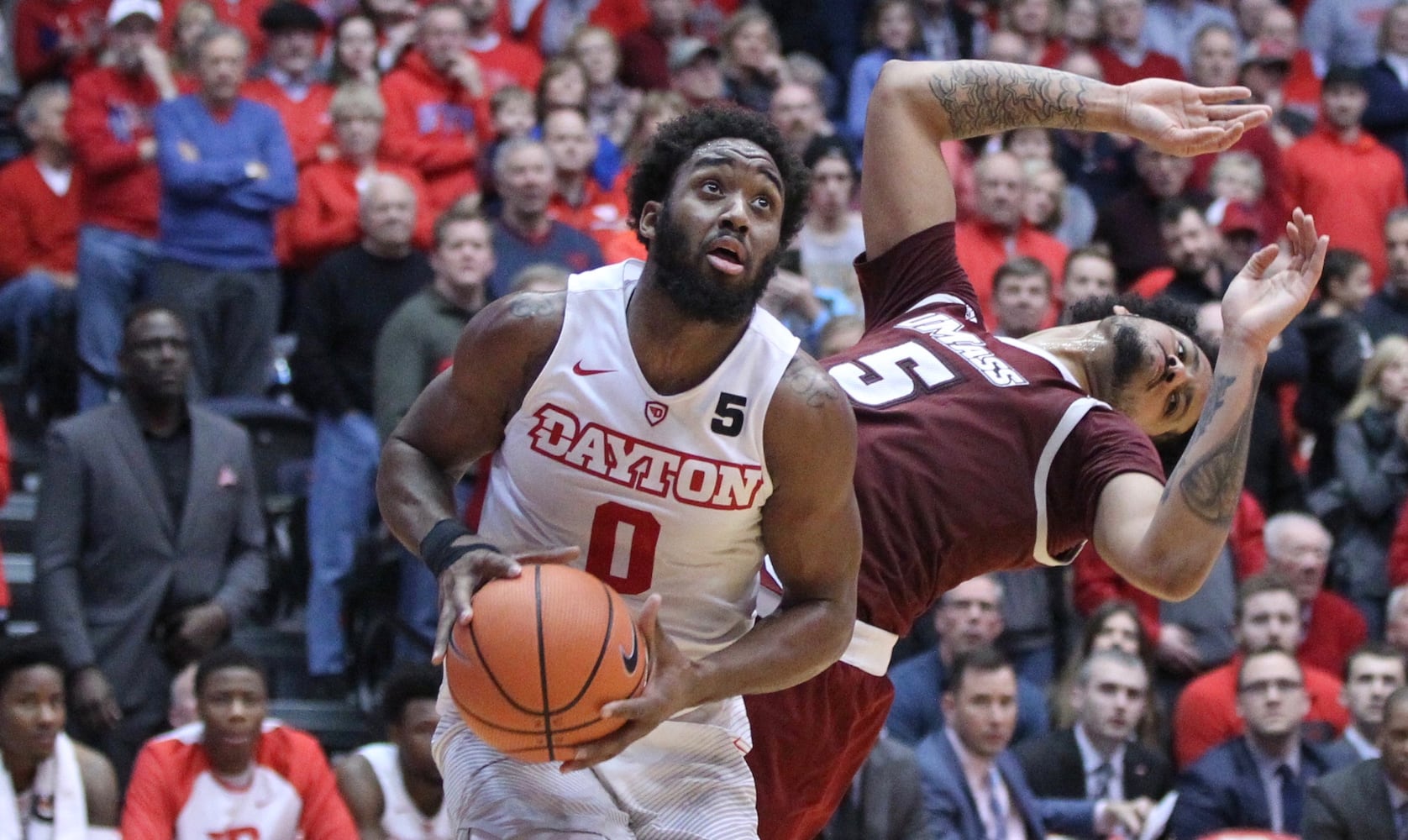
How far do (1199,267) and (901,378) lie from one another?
510 centimetres

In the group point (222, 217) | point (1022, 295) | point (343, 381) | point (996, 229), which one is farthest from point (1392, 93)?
point (222, 217)

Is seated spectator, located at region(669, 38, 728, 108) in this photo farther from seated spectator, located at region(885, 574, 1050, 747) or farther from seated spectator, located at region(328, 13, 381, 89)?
seated spectator, located at region(885, 574, 1050, 747)

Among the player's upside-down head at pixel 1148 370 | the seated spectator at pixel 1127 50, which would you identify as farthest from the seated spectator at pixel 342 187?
the player's upside-down head at pixel 1148 370

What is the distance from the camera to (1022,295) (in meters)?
9.30

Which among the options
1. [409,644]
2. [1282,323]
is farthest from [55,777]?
[1282,323]

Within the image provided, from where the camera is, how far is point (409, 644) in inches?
332

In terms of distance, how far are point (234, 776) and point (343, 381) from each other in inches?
90.8

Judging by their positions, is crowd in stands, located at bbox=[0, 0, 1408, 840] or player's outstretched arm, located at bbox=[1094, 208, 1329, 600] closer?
player's outstretched arm, located at bbox=[1094, 208, 1329, 600]

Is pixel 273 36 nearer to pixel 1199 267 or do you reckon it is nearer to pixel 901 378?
pixel 1199 267

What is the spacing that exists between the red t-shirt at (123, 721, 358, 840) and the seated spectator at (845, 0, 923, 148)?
5.70 meters

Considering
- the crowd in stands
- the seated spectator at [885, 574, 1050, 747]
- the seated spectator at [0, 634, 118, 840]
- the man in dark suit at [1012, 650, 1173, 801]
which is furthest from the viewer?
the seated spectator at [885, 574, 1050, 747]

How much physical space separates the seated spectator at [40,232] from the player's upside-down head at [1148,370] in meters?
5.70

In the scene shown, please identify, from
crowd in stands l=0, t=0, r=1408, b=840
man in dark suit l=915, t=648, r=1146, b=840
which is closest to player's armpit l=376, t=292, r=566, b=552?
crowd in stands l=0, t=0, r=1408, b=840

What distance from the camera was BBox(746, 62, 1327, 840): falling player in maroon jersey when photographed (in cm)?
501
